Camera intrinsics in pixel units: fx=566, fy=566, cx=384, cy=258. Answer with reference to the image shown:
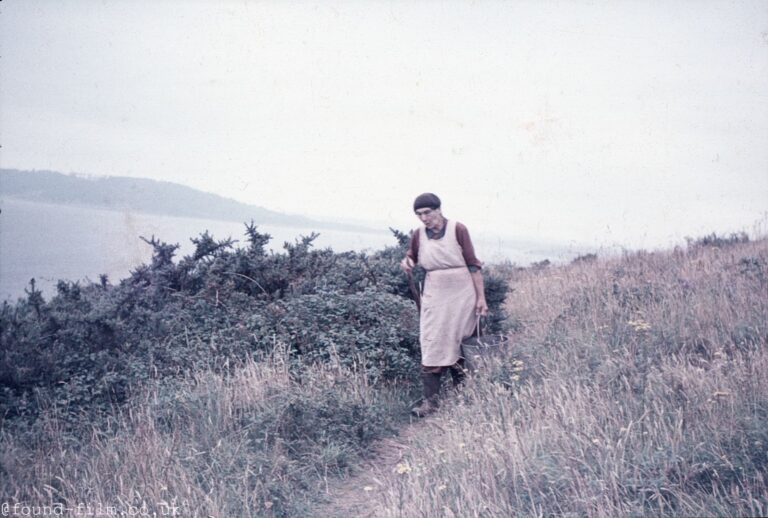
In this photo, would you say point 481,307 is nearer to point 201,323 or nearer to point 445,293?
point 445,293

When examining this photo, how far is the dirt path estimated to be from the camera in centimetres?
386

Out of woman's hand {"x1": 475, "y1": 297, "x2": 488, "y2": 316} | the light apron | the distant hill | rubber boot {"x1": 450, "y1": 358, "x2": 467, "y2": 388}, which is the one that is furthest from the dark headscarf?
the distant hill

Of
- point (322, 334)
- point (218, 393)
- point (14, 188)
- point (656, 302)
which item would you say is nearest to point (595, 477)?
point (218, 393)

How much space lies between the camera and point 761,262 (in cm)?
844

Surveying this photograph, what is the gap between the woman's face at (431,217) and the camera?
5.57m

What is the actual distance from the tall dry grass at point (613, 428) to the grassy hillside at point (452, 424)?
0.02m

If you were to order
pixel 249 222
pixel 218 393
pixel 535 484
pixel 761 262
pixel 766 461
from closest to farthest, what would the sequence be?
1. pixel 766 461
2. pixel 535 484
3. pixel 218 393
4. pixel 761 262
5. pixel 249 222

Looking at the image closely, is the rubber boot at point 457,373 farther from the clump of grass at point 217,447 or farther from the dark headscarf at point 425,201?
the dark headscarf at point 425,201

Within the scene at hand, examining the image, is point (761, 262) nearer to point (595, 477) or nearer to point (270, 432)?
point (595, 477)

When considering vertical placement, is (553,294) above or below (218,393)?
above

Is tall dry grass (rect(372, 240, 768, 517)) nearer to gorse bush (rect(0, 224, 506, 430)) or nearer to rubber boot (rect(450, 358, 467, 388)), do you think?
rubber boot (rect(450, 358, 467, 388))

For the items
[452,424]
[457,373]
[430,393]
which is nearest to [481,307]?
[457,373]

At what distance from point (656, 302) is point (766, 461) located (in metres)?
4.38

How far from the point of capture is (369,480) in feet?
14.3
